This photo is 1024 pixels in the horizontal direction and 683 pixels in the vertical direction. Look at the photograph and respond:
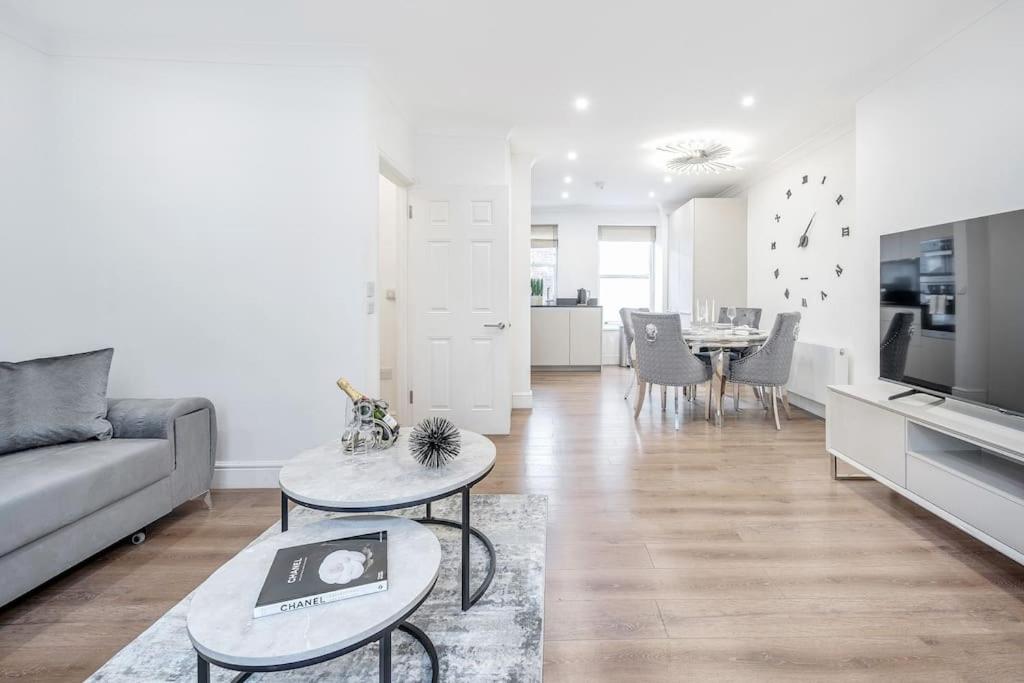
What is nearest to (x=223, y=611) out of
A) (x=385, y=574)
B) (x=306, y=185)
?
(x=385, y=574)

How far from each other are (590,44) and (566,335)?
495cm

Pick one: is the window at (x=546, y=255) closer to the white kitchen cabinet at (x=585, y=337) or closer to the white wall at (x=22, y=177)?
the white kitchen cabinet at (x=585, y=337)

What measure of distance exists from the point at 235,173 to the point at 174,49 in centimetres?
73

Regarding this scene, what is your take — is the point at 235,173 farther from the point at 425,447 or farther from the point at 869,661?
the point at 869,661

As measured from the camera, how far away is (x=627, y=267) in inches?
323

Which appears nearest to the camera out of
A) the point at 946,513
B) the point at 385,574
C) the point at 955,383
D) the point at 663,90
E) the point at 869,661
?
the point at 385,574

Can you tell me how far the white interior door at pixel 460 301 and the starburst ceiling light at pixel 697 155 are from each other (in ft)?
6.15

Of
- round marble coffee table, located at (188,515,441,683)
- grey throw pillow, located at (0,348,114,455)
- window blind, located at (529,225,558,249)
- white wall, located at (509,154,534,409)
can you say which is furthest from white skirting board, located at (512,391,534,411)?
window blind, located at (529,225,558,249)

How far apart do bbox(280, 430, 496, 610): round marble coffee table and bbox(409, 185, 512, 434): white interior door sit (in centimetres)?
204

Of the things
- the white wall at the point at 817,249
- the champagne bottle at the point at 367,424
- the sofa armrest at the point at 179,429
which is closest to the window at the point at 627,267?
the white wall at the point at 817,249

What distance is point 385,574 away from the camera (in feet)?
3.70

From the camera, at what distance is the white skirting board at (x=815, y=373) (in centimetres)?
397

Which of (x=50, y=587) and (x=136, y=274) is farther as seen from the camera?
(x=136, y=274)

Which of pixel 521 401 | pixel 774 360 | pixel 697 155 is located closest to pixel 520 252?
pixel 521 401
